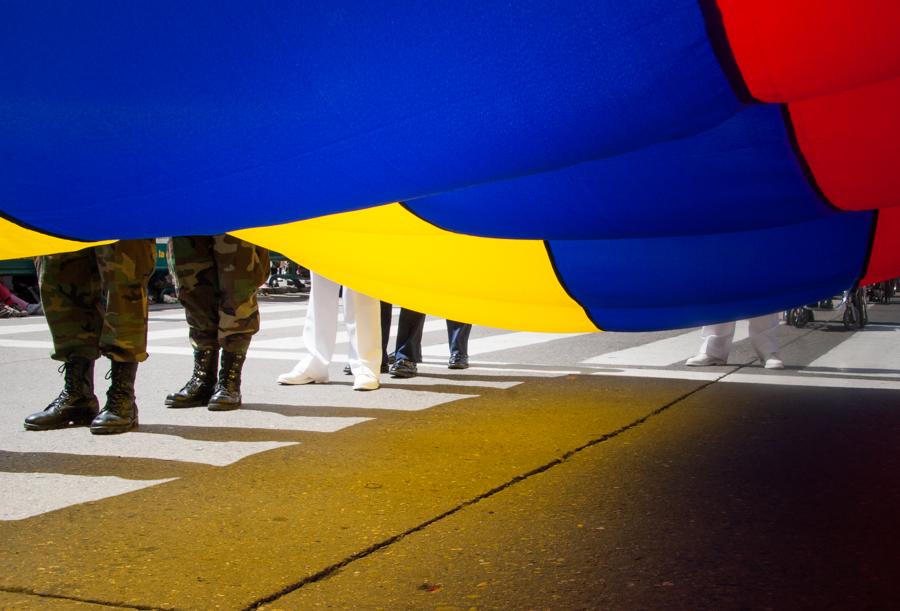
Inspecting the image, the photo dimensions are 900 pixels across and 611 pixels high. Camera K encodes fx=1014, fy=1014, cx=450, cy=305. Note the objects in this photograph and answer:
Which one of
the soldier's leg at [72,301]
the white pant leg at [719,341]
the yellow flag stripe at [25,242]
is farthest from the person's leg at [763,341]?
the yellow flag stripe at [25,242]

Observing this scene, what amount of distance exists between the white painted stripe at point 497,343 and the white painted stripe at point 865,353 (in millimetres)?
2424

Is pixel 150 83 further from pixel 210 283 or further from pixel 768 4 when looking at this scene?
pixel 210 283

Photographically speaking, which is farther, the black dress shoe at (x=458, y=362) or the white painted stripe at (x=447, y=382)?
the black dress shoe at (x=458, y=362)

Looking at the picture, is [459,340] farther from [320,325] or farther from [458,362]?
[320,325]

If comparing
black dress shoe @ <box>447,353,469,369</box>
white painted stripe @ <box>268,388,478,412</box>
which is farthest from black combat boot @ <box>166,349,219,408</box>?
black dress shoe @ <box>447,353,469,369</box>

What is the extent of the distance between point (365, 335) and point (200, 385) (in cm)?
114

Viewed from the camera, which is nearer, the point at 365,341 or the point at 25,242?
the point at 25,242

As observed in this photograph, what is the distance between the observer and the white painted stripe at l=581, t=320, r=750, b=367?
790 centimetres

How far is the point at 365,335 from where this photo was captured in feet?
20.1

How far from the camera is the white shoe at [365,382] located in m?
6.09

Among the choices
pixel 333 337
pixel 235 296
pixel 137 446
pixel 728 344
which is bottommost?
pixel 137 446

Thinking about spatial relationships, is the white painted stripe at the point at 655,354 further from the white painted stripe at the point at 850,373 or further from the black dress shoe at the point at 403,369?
the black dress shoe at the point at 403,369

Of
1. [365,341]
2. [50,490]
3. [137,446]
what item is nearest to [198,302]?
[137,446]

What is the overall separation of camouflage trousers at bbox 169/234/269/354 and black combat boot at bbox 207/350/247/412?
7cm
